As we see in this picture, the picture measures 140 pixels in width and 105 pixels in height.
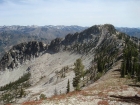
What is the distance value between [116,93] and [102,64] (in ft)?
318

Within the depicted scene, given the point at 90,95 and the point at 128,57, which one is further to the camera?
the point at 128,57

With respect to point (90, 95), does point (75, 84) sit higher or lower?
lower

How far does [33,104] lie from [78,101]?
10.9m

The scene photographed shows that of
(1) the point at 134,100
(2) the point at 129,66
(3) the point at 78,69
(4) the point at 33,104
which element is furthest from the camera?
(2) the point at 129,66

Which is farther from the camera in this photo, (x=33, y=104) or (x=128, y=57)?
(x=128, y=57)

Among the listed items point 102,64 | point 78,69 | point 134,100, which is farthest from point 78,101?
point 102,64

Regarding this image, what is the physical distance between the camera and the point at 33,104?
47.3 metres

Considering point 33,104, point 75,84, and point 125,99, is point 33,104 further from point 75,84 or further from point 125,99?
point 75,84

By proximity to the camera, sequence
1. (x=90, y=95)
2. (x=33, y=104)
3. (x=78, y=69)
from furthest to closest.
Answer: (x=78, y=69) → (x=90, y=95) → (x=33, y=104)

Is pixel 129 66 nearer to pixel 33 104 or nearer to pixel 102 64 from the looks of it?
pixel 102 64

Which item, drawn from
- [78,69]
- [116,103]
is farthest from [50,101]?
[78,69]

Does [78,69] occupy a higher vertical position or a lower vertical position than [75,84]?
higher

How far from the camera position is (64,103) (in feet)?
157

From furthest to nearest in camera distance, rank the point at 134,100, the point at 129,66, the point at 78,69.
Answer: the point at 129,66
the point at 78,69
the point at 134,100
